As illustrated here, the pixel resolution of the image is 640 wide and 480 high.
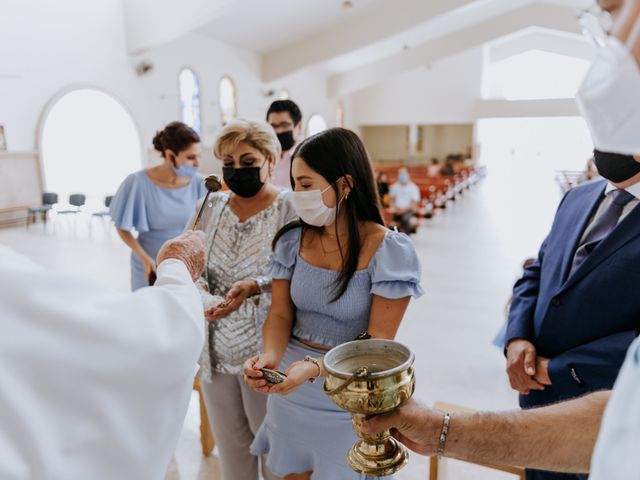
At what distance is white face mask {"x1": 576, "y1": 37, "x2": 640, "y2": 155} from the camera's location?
555mm

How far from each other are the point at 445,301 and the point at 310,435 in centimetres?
431

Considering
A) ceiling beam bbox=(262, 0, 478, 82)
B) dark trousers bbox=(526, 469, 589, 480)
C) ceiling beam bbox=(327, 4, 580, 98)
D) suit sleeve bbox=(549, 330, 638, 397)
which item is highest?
ceiling beam bbox=(327, 4, 580, 98)

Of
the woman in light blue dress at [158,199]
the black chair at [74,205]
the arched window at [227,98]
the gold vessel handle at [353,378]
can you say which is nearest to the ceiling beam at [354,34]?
the arched window at [227,98]

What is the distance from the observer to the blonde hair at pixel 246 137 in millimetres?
2096

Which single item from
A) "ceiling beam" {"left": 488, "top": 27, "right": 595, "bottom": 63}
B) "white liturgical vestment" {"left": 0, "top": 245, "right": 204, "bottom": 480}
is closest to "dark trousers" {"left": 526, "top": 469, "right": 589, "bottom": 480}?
"white liturgical vestment" {"left": 0, "top": 245, "right": 204, "bottom": 480}

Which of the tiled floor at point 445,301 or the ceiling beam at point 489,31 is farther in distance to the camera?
the ceiling beam at point 489,31

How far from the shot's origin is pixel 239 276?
80.2 inches

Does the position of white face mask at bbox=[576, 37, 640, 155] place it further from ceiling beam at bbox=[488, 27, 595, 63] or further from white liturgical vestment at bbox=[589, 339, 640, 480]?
ceiling beam at bbox=[488, 27, 595, 63]

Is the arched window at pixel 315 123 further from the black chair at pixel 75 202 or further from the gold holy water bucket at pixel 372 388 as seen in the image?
the gold holy water bucket at pixel 372 388

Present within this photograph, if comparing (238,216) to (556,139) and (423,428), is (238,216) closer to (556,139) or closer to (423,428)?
(423,428)

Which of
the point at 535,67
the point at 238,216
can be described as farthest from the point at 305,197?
the point at 535,67

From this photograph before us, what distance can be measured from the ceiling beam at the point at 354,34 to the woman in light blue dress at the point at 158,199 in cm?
1098

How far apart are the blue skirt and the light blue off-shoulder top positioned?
0.19m

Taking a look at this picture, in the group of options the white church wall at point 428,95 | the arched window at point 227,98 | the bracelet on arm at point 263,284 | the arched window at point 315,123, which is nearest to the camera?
the bracelet on arm at point 263,284
